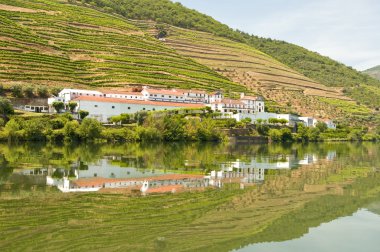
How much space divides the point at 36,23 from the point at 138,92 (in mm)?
41913

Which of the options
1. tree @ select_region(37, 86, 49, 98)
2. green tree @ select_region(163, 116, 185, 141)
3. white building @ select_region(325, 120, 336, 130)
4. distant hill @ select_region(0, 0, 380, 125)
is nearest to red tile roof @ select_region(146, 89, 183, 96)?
distant hill @ select_region(0, 0, 380, 125)

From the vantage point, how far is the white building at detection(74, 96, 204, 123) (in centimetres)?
8081

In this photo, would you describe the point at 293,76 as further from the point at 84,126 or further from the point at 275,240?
the point at 275,240

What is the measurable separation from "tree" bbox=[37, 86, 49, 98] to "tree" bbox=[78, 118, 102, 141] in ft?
60.0

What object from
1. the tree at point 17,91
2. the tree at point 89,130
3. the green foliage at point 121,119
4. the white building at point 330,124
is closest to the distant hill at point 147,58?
the tree at point 17,91

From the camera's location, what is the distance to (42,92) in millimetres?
79938

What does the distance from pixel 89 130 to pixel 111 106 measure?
62.2ft

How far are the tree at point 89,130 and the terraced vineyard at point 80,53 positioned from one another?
24191 millimetres

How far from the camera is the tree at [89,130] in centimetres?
6506

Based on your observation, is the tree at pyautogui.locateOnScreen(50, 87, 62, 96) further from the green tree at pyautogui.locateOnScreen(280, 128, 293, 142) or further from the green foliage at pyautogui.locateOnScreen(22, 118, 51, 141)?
the green tree at pyautogui.locateOnScreen(280, 128, 293, 142)

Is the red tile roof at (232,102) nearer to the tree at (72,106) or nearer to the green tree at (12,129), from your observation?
the tree at (72,106)

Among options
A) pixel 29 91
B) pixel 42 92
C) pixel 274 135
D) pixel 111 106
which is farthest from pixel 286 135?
pixel 29 91

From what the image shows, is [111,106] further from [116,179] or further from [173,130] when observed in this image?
[116,179]

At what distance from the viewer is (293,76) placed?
509 ft
